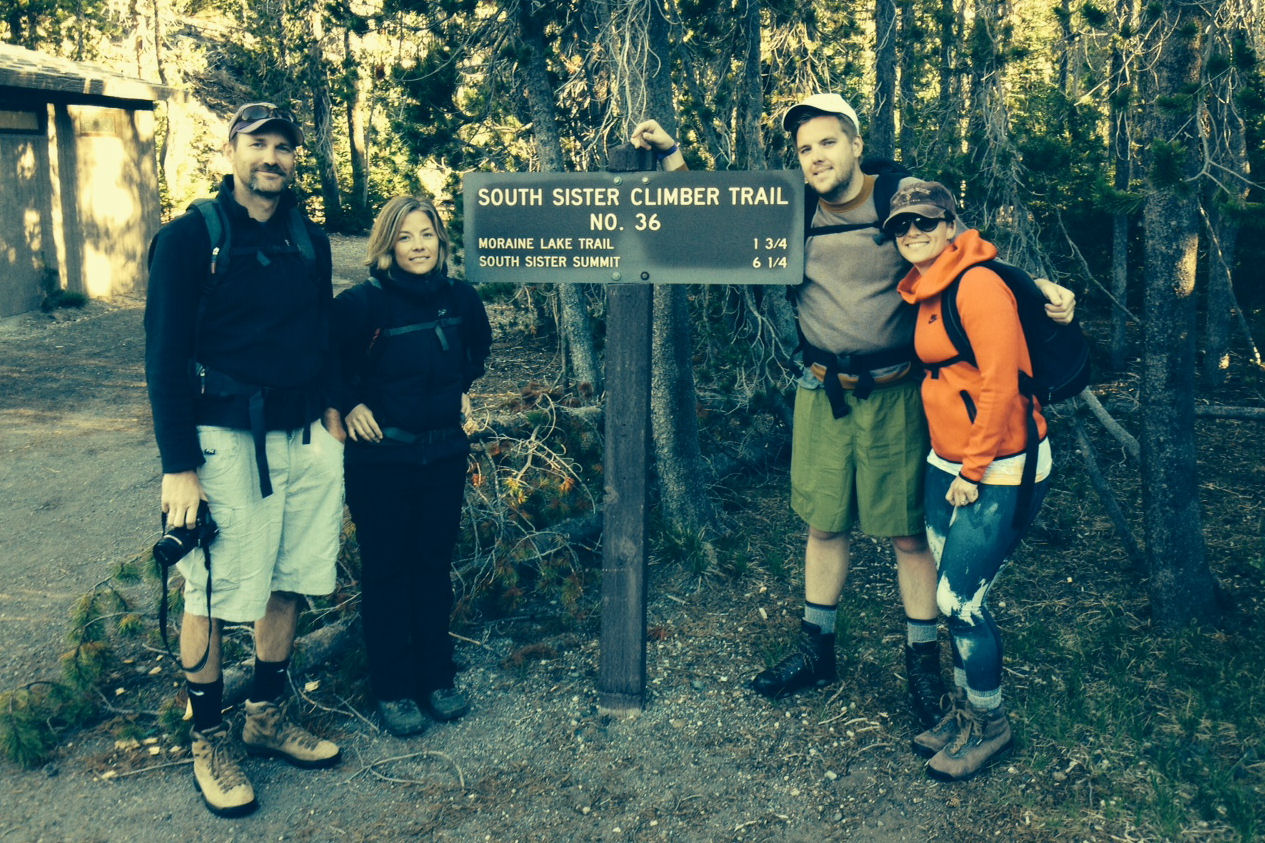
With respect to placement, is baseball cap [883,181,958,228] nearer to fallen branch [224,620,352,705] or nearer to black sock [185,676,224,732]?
black sock [185,676,224,732]

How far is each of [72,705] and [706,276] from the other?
3007 mm

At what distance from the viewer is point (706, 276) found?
361 cm

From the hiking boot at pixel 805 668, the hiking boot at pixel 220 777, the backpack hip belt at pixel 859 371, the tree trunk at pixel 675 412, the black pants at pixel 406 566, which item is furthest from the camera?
the tree trunk at pixel 675 412

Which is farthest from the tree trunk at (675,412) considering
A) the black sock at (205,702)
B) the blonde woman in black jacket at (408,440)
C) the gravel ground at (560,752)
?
the black sock at (205,702)

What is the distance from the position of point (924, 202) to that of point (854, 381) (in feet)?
2.29

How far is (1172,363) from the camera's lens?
4496mm

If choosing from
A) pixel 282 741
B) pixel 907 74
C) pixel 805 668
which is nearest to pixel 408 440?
pixel 282 741

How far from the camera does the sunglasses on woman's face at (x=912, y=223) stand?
10.8ft

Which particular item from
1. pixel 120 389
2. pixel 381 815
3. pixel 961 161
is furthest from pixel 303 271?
pixel 120 389

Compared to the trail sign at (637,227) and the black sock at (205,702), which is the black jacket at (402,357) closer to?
the trail sign at (637,227)

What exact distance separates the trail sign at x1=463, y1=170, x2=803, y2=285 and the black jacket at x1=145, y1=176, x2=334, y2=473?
0.65 metres

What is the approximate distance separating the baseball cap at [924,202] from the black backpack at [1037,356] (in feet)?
0.77

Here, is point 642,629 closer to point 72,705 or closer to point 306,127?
point 72,705

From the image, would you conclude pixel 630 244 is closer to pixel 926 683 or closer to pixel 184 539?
pixel 184 539
